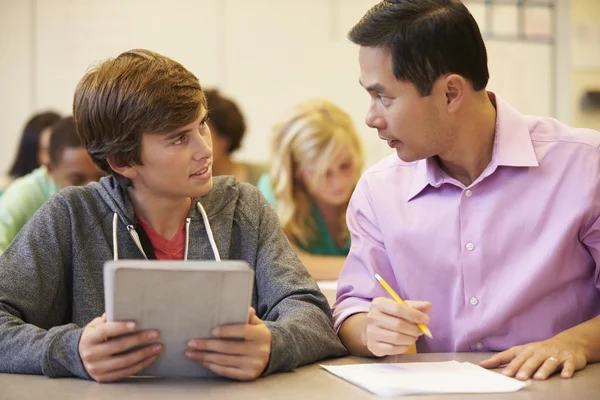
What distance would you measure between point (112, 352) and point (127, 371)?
0.13 feet

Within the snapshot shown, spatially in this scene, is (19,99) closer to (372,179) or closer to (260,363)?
(372,179)

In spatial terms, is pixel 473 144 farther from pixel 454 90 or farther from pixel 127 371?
pixel 127 371

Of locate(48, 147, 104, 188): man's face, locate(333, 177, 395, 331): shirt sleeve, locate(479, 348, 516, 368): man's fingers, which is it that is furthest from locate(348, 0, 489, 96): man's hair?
locate(48, 147, 104, 188): man's face

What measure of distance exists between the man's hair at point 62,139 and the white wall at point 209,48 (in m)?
1.45

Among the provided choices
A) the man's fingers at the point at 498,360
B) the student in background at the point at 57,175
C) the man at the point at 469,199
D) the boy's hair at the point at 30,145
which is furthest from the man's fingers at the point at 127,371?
the boy's hair at the point at 30,145

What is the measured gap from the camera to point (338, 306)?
167cm

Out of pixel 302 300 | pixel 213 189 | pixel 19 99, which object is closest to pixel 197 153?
pixel 213 189

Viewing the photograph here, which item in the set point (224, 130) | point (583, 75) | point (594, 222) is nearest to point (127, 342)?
point (594, 222)

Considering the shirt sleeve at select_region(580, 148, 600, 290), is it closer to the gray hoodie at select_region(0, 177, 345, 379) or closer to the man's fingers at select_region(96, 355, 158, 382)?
the gray hoodie at select_region(0, 177, 345, 379)

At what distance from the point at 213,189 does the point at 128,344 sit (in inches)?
21.5

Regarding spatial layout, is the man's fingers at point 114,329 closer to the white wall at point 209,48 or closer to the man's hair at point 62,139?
the man's hair at point 62,139

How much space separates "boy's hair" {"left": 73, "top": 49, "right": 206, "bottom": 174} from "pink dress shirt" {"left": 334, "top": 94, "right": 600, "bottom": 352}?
0.47 metres

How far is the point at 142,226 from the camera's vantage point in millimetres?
1656

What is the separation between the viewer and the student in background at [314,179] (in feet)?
11.2
